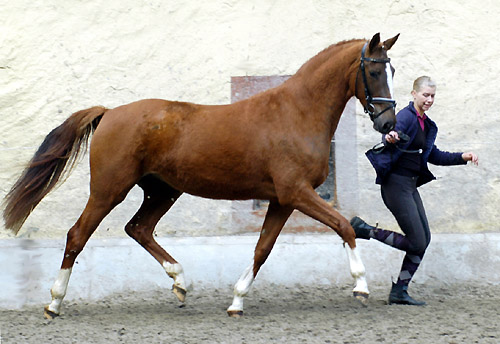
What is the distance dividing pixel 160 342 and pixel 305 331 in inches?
35.1

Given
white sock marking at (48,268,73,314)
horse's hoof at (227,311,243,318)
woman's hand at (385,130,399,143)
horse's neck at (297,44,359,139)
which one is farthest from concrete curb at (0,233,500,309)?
horse's neck at (297,44,359,139)

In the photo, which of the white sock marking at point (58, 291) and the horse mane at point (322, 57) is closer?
the horse mane at point (322, 57)

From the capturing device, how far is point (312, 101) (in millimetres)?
4949

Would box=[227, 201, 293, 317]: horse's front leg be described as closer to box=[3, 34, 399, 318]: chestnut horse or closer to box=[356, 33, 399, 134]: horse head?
box=[3, 34, 399, 318]: chestnut horse

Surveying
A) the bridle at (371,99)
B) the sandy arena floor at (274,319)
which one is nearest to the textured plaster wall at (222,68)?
the sandy arena floor at (274,319)

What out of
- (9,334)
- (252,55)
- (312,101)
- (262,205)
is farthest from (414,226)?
(9,334)

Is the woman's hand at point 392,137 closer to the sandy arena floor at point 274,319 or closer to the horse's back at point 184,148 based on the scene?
the horse's back at point 184,148

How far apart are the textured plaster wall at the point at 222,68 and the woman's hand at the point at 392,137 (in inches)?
61.7

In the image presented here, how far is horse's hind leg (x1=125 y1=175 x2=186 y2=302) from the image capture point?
5.30m

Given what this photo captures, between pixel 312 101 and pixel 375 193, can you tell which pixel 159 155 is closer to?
pixel 312 101

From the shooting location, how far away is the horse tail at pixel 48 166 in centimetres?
535

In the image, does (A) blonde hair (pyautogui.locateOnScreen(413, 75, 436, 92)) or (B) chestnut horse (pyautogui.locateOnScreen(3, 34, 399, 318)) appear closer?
(B) chestnut horse (pyautogui.locateOnScreen(3, 34, 399, 318))

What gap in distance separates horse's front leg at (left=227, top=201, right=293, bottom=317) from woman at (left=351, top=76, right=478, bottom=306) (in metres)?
0.58

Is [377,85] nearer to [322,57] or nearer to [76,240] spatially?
[322,57]
